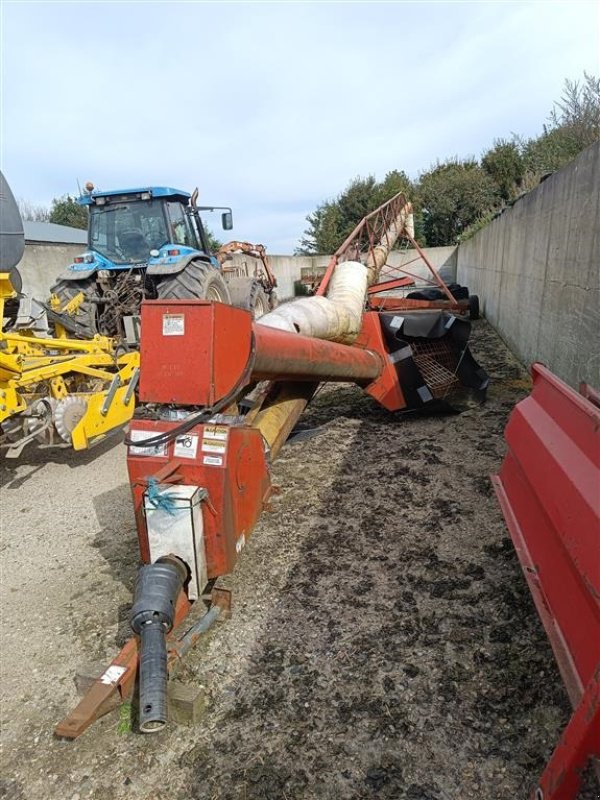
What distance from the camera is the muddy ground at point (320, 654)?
1.52 metres

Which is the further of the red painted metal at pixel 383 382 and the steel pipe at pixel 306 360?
the red painted metal at pixel 383 382

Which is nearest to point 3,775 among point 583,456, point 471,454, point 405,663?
point 405,663

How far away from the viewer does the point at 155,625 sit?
1661mm

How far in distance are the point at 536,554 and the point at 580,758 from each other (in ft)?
2.37

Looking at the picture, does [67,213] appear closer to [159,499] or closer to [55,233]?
[55,233]

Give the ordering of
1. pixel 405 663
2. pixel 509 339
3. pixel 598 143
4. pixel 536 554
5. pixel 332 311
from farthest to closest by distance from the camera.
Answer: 1. pixel 509 339
2. pixel 332 311
3. pixel 598 143
4. pixel 405 663
5. pixel 536 554

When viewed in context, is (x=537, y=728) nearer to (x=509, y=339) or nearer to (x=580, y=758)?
(x=580, y=758)

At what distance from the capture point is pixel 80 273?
19.1 ft

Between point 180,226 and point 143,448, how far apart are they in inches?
204

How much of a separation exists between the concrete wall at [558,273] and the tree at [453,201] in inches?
702

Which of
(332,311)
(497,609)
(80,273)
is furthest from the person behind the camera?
(80,273)

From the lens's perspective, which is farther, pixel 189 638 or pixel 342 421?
pixel 342 421

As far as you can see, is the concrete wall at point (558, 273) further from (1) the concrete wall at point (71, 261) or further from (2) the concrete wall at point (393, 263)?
(2) the concrete wall at point (393, 263)

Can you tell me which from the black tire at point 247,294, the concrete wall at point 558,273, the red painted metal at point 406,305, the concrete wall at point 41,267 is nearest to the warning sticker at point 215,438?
the concrete wall at point 558,273
